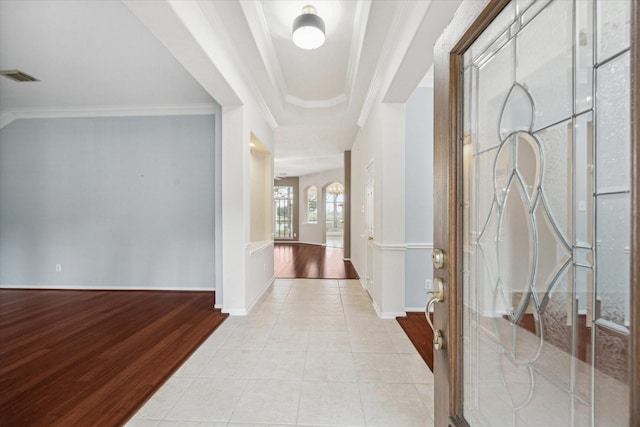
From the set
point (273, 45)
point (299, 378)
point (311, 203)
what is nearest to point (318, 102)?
point (273, 45)

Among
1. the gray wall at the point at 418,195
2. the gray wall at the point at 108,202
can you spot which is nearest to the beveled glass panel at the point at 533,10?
the gray wall at the point at 418,195

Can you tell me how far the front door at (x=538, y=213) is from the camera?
50 centimetres

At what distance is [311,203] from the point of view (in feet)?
37.0

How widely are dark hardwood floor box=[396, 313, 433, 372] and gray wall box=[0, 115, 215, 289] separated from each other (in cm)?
281

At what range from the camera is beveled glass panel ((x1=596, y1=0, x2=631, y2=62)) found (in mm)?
471

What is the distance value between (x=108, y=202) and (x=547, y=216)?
517 centimetres

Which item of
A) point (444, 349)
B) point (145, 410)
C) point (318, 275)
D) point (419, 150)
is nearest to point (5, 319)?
point (145, 410)

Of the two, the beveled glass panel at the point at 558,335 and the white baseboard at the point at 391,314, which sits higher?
the beveled glass panel at the point at 558,335

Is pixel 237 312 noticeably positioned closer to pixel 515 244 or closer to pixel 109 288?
pixel 109 288

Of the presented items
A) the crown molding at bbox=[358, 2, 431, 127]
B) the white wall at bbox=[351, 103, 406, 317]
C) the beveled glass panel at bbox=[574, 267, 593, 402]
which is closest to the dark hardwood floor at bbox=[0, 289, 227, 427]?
the white wall at bbox=[351, 103, 406, 317]

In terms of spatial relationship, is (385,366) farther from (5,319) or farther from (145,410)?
(5,319)

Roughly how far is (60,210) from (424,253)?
17.3 feet

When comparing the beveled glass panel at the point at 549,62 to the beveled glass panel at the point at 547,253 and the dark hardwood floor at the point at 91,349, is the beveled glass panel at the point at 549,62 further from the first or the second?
the dark hardwood floor at the point at 91,349

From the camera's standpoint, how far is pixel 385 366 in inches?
86.1
